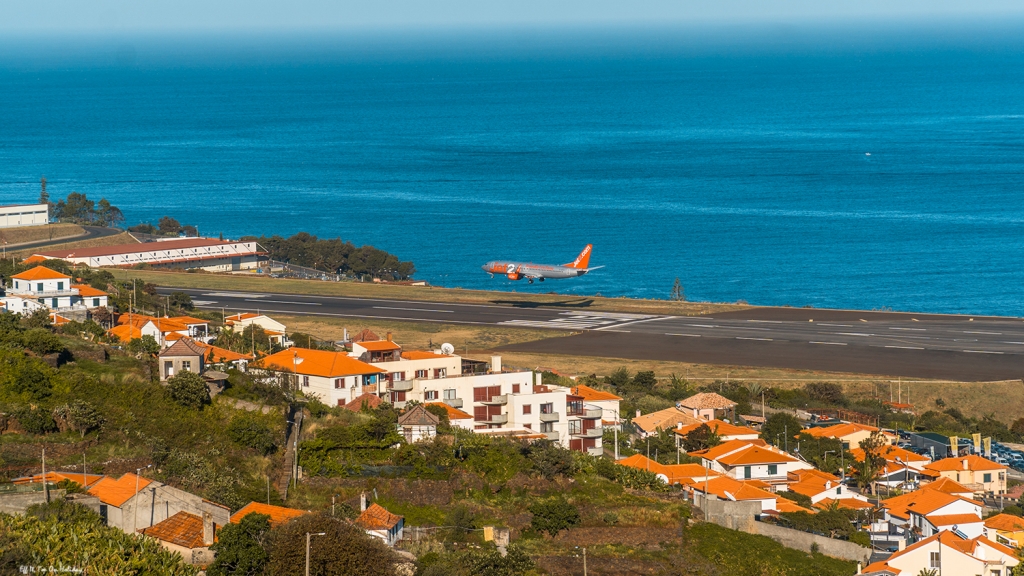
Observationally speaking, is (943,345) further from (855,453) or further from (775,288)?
(775,288)

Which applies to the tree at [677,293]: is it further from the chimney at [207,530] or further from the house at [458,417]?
the chimney at [207,530]

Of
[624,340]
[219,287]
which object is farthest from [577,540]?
[219,287]

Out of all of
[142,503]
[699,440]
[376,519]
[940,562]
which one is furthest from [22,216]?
[940,562]

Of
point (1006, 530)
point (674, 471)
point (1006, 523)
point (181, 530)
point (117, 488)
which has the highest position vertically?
point (117, 488)

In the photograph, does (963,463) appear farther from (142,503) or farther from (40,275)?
(40,275)

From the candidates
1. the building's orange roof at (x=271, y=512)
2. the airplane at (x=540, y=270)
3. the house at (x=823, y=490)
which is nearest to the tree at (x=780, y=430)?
the house at (x=823, y=490)

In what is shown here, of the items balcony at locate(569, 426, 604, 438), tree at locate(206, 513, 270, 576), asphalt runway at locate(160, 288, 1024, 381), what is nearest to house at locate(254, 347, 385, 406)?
balcony at locate(569, 426, 604, 438)

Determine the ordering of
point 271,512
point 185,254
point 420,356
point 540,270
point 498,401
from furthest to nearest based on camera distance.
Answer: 1. point 185,254
2. point 540,270
3. point 420,356
4. point 498,401
5. point 271,512
